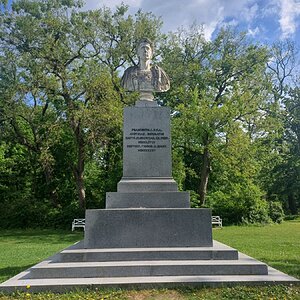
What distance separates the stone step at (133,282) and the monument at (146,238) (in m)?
0.01

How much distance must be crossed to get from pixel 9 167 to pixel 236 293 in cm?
2220

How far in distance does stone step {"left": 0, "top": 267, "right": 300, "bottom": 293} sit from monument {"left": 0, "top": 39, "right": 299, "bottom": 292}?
0.01 m

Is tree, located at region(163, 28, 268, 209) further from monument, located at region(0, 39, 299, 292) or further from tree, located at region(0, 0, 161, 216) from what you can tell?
monument, located at region(0, 39, 299, 292)

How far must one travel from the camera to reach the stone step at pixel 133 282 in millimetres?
5285

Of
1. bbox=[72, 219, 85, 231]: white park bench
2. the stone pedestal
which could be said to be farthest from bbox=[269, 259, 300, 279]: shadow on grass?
bbox=[72, 219, 85, 231]: white park bench

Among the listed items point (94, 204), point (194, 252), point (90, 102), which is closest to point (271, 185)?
point (94, 204)

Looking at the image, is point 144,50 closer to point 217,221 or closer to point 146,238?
point 146,238

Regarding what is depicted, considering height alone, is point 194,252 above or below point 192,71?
below

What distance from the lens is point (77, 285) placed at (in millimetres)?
5309

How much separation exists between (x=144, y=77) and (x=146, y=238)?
13.8ft

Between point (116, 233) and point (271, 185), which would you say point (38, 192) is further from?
point (271, 185)

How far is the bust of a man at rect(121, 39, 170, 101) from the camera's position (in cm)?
903

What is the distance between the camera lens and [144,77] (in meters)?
9.05

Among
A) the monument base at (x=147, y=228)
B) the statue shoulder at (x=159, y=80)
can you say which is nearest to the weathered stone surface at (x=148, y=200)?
the monument base at (x=147, y=228)
